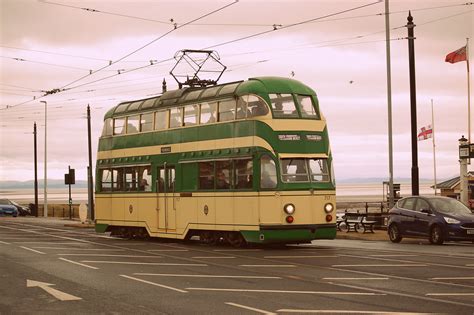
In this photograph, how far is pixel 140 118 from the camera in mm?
30141

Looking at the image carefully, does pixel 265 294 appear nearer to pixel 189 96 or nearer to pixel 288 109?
pixel 288 109

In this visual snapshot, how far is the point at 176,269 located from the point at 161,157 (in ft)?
35.4

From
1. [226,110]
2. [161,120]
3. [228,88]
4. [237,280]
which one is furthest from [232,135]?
[237,280]

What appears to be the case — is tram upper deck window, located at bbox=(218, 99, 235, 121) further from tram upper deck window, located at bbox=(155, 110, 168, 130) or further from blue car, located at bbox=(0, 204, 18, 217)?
blue car, located at bbox=(0, 204, 18, 217)

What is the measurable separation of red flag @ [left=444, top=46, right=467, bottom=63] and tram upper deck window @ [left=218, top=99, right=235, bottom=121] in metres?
21.8

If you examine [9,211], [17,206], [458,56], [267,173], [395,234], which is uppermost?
[458,56]

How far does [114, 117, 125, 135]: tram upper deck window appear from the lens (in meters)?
31.3

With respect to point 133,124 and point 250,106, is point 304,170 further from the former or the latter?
point 133,124

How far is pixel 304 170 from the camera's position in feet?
78.7

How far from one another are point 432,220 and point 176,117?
870 cm

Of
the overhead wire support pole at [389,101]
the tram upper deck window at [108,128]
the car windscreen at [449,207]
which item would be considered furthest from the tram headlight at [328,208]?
the tram upper deck window at [108,128]

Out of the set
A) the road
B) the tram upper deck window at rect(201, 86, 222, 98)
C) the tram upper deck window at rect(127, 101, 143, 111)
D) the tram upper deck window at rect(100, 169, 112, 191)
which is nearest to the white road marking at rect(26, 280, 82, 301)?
the road

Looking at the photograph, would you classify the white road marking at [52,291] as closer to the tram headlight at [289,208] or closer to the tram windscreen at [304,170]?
the tram headlight at [289,208]

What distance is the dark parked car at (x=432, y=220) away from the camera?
25969mm
